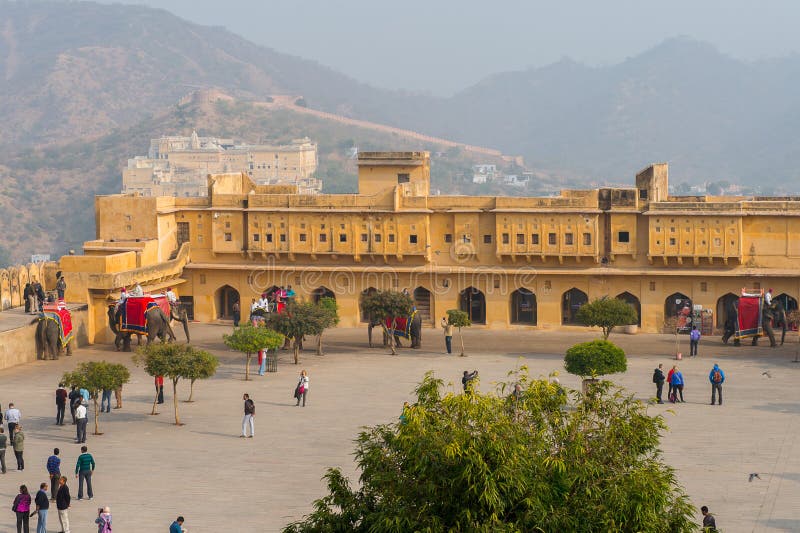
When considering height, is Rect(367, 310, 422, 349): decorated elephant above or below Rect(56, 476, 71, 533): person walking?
above

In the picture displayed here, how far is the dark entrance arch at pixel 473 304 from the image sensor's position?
152 ft

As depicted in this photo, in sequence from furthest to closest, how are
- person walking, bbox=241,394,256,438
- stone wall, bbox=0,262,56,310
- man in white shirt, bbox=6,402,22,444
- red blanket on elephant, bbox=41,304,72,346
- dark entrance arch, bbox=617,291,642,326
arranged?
dark entrance arch, bbox=617,291,642,326, stone wall, bbox=0,262,56,310, red blanket on elephant, bbox=41,304,72,346, person walking, bbox=241,394,256,438, man in white shirt, bbox=6,402,22,444

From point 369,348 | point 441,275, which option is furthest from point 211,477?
point 441,275

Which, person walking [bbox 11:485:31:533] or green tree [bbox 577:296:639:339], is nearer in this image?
person walking [bbox 11:485:31:533]

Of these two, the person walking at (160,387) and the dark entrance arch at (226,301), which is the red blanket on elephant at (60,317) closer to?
the person walking at (160,387)

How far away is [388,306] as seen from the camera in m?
40.0

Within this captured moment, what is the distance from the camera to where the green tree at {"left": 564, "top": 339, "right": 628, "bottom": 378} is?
104ft

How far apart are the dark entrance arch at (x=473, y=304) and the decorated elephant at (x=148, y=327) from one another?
1052cm

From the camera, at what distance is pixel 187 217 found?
158 ft

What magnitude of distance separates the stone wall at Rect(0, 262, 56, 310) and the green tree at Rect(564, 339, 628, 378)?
61.8 ft

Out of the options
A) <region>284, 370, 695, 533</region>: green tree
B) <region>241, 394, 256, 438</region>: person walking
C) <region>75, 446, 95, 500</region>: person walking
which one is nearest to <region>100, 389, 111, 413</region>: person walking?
<region>241, 394, 256, 438</region>: person walking

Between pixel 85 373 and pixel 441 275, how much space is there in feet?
61.2

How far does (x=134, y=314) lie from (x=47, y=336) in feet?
9.09

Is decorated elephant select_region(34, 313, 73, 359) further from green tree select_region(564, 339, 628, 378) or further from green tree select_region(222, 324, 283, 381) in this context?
green tree select_region(564, 339, 628, 378)
